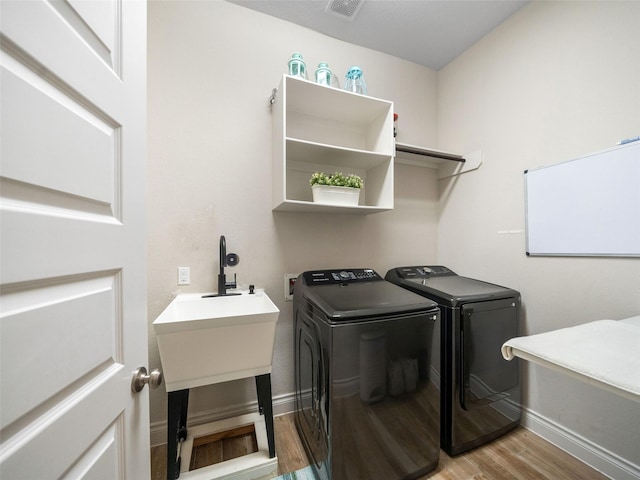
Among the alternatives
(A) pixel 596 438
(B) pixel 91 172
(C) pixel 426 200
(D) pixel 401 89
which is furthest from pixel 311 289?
(D) pixel 401 89

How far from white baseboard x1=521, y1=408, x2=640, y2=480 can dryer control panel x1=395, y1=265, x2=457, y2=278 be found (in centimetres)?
103

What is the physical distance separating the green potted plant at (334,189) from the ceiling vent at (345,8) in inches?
47.0

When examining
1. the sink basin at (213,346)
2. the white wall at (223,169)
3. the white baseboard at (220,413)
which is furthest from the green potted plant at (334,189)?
the white baseboard at (220,413)

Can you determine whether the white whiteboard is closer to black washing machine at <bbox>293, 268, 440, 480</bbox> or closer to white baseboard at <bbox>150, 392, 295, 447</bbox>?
black washing machine at <bbox>293, 268, 440, 480</bbox>

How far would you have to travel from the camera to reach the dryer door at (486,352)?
1418mm

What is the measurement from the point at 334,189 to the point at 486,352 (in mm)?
1367

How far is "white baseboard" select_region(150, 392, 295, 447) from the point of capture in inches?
59.9

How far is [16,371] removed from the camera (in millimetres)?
346

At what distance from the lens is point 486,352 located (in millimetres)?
1480

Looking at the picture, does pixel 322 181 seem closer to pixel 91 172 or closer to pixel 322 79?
pixel 322 79

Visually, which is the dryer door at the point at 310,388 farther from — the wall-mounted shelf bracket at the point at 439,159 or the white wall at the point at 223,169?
the wall-mounted shelf bracket at the point at 439,159

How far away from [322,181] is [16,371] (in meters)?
1.45

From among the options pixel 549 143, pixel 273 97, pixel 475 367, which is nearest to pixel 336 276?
pixel 475 367

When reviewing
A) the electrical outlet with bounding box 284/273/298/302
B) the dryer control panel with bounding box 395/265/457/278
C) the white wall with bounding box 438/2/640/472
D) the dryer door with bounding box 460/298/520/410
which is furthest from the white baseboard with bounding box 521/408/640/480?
the electrical outlet with bounding box 284/273/298/302
